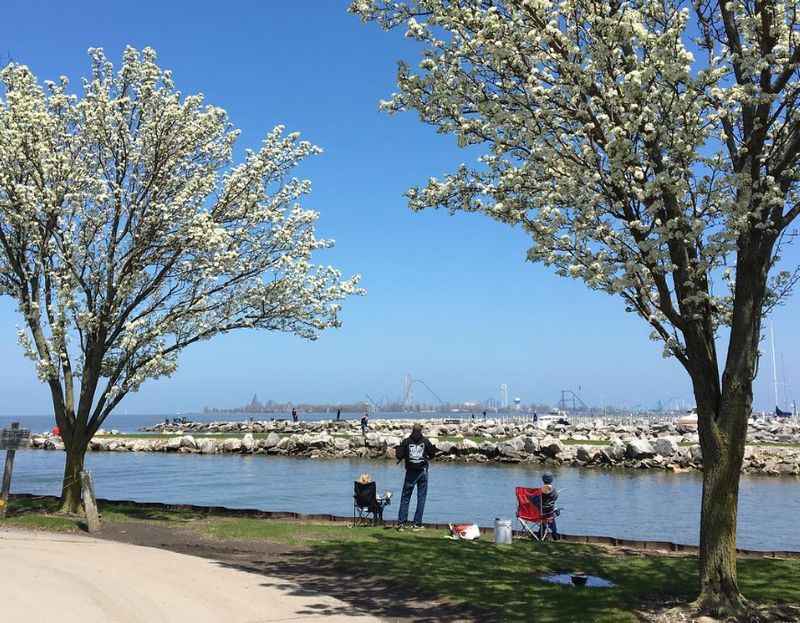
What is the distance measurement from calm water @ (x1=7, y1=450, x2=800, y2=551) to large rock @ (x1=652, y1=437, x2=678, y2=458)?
375cm

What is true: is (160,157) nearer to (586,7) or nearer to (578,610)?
(586,7)

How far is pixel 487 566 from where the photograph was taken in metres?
11.3

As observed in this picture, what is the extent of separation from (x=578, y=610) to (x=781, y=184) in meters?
5.90

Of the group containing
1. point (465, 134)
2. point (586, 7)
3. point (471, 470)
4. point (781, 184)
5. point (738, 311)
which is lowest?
point (471, 470)

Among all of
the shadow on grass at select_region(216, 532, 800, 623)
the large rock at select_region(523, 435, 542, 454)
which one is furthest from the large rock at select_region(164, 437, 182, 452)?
the shadow on grass at select_region(216, 532, 800, 623)

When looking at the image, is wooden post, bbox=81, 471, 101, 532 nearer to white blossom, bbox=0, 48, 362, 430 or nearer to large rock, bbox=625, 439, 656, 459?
white blossom, bbox=0, 48, 362, 430

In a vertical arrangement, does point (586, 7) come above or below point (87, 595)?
above

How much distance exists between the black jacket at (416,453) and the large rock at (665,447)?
2698cm

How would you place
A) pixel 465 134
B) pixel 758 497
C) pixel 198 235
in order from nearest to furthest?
pixel 465 134, pixel 198 235, pixel 758 497

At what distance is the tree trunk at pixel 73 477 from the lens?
1623 centimetres

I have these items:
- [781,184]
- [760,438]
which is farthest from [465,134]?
[760,438]

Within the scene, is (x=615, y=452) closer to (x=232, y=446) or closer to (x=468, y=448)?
(x=468, y=448)

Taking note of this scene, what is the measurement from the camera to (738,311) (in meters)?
8.75

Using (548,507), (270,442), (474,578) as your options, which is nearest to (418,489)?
(548,507)
